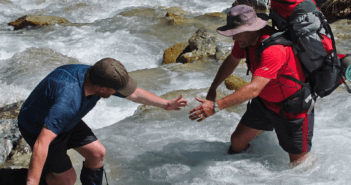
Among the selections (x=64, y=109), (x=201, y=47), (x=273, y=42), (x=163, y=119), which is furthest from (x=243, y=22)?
(x=201, y=47)

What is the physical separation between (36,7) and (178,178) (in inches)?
544

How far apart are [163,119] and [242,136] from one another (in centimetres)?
171

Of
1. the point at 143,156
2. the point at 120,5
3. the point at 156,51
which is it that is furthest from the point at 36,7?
the point at 143,156

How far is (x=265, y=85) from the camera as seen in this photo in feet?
10.2

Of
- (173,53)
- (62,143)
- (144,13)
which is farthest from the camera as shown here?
(144,13)

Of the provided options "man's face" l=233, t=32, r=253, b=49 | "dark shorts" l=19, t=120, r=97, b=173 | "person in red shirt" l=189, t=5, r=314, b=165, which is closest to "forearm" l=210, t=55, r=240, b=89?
"person in red shirt" l=189, t=5, r=314, b=165

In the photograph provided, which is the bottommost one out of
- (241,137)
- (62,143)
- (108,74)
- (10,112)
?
(10,112)

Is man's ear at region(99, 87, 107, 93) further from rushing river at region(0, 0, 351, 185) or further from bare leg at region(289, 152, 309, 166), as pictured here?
bare leg at region(289, 152, 309, 166)

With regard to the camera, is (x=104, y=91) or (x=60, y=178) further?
(x=60, y=178)

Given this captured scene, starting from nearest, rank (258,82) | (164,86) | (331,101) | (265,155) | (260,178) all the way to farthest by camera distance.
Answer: (258,82)
(260,178)
(265,155)
(331,101)
(164,86)

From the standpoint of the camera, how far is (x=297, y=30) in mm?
2928

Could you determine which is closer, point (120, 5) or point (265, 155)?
point (265, 155)

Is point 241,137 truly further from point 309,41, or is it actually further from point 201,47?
point 201,47

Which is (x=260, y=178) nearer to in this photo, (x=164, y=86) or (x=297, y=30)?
(x=297, y=30)
